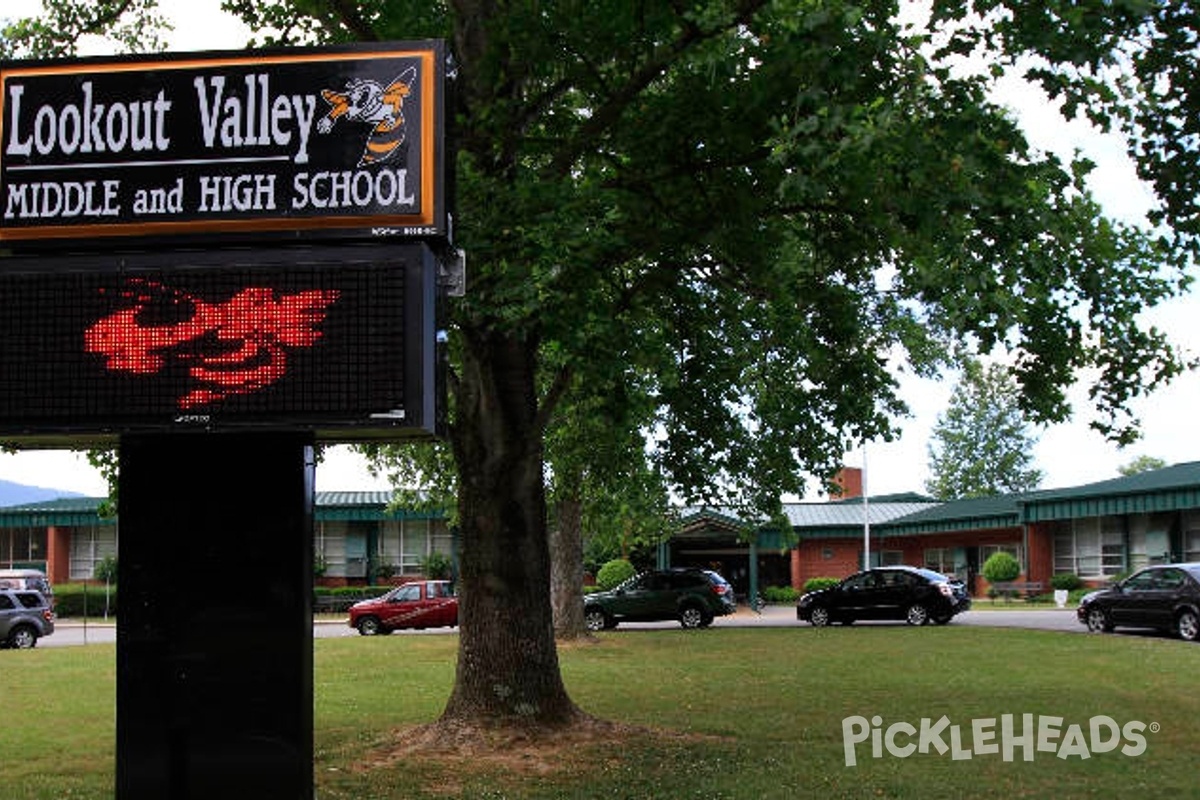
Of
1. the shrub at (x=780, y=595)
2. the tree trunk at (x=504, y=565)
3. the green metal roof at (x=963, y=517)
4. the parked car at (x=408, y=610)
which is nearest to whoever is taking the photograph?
the tree trunk at (x=504, y=565)

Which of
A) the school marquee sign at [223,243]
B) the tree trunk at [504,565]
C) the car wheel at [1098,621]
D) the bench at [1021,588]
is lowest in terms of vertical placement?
the bench at [1021,588]

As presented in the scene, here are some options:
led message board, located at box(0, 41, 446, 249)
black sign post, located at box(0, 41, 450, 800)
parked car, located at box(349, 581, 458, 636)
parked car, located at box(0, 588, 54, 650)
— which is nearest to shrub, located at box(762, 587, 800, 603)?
parked car, located at box(349, 581, 458, 636)

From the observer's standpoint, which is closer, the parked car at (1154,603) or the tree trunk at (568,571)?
the parked car at (1154,603)

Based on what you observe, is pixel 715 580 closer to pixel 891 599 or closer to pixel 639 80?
pixel 891 599

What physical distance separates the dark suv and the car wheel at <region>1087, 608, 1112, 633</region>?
405 inches

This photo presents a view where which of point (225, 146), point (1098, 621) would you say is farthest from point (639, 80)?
point (1098, 621)

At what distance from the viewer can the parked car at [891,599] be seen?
3262 centimetres

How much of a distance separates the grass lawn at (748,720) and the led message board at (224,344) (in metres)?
3.99

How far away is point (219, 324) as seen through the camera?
23.7 feet

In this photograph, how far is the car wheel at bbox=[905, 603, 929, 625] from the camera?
32781 millimetres

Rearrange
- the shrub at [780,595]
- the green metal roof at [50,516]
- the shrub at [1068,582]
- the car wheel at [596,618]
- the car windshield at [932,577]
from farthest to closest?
the green metal roof at [50,516], the shrub at [780,595], the shrub at [1068,582], the car wheel at [596,618], the car windshield at [932,577]

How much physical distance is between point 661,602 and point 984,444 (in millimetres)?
55981

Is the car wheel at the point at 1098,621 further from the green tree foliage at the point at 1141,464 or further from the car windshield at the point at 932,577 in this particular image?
the green tree foliage at the point at 1141,464

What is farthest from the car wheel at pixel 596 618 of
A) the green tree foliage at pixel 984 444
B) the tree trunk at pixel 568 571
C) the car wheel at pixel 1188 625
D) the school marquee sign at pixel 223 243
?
the green tree foliage at pixel 984 444
